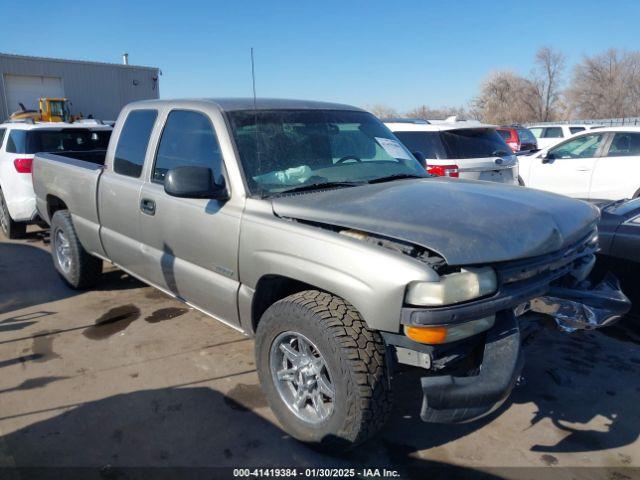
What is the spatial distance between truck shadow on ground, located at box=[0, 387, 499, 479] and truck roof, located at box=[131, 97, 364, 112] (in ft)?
6.50

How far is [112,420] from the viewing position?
315cm

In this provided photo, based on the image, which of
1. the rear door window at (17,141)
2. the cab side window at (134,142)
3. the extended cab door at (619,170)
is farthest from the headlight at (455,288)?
the extended cab door at (619,170)

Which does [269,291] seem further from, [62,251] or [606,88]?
[606,88]

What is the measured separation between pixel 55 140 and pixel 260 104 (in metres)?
4.91

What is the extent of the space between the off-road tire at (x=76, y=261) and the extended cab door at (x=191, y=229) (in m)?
1.45

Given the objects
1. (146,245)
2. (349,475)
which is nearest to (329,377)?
(349,475)

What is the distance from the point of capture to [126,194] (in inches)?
163

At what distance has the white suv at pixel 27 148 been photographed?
23.4 feet

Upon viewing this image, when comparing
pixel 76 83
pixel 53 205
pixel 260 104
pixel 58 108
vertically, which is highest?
pixel 76 83

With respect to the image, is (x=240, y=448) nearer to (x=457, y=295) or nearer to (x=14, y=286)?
(x=457, y=295)

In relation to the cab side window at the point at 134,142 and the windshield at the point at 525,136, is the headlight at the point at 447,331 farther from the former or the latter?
the windshield at the point at 525,136

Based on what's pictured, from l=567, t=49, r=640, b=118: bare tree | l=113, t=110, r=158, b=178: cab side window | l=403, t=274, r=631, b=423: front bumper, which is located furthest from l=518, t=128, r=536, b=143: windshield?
l=567, t=49, r=640, b=118: bare tree

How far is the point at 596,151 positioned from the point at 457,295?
26.2 ft

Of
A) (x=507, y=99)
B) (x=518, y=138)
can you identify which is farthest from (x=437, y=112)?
(x=518, y=138)
